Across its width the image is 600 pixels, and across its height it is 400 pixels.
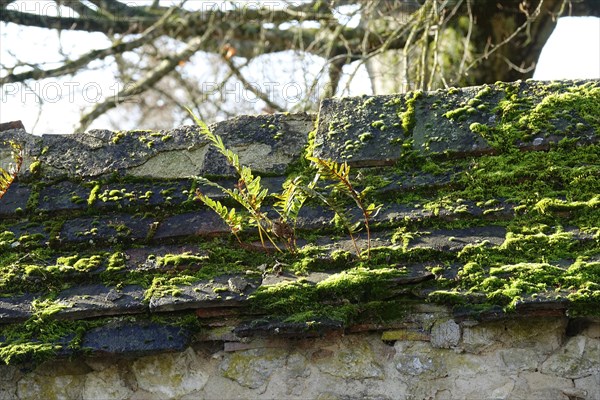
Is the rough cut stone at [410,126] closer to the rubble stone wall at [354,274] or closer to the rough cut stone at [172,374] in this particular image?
the rubble stone wall at [354,274]

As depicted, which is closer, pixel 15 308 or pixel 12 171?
pixel 15 308

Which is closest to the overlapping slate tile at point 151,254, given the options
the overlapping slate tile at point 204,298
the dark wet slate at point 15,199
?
the overlapping slate tile at point 204,298

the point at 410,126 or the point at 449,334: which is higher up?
the point at 410,126

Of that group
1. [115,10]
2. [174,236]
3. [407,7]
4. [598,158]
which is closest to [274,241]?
[174,236]

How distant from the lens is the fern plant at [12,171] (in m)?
2.97

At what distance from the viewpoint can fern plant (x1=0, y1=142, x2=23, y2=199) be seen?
297cm

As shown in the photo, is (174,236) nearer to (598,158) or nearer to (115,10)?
(598,158)

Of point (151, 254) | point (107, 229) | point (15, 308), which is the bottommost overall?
point (15, 308)

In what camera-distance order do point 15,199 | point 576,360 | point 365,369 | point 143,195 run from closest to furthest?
1. point 576,360
2. point 365,369
3. point 143,195
4. point 15,199

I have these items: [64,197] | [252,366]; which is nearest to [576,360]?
[252,366]

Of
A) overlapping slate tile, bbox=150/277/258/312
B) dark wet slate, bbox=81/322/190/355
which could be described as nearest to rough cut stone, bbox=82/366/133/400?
dark wet slate, bbox=81/322/190/355

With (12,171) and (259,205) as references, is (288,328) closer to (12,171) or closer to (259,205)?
(259,205)

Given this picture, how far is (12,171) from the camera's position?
313cm

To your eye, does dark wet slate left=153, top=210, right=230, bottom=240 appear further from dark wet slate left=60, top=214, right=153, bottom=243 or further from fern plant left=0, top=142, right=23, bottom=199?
fern plant left=0, top=142, right=23, bottom=199
